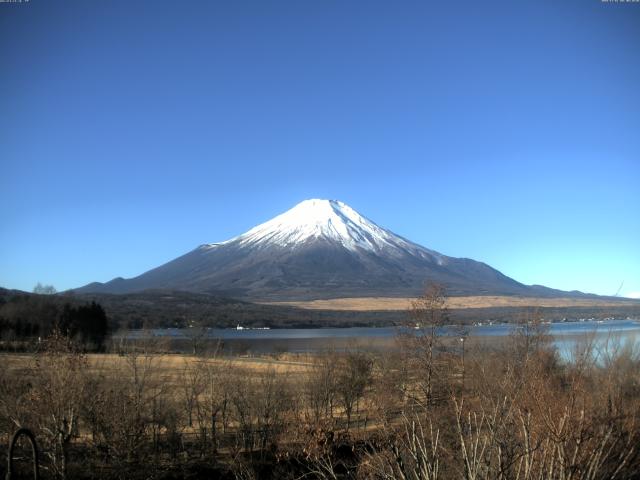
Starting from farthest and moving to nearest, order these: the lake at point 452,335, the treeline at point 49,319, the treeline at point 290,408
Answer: the treeline at point 49,319, the lake at point 452,335, the treeline at point 290,408

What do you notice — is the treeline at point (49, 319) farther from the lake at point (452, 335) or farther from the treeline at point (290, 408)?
the treeline at point (290, 408)

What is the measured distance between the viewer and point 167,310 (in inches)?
6535

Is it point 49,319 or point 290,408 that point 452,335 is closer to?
point 290,408

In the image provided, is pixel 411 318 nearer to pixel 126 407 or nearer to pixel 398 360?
pixel 398 360

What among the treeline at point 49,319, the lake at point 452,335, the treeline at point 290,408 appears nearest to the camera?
the treeline at point 290,408

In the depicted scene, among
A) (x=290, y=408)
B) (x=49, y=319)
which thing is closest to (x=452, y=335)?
(x=290, y=408)

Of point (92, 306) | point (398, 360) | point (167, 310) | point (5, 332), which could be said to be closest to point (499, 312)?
point (167, 310)

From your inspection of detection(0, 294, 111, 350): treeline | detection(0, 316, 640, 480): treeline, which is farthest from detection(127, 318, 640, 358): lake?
detection(0, 294, 111, 350): treeline

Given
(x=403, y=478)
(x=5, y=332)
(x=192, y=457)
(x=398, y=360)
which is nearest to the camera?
(x=403, y=478)

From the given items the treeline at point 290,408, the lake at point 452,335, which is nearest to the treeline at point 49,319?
the lake at point 452,335

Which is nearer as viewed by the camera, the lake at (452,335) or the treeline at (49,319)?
the lake at (452,335)

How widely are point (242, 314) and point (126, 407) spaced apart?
164m

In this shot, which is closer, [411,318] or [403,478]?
[403,478]

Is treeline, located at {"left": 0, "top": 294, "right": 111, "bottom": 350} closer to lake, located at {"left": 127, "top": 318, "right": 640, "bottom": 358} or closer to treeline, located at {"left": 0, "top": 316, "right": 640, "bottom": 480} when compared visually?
lake, located at {"left": 127, "top": 318, "right": 640, "bottom": 358}
